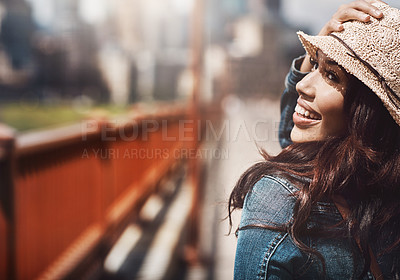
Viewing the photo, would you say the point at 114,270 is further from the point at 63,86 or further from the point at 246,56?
the point at 63,86

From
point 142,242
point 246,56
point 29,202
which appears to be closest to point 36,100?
point 142,242

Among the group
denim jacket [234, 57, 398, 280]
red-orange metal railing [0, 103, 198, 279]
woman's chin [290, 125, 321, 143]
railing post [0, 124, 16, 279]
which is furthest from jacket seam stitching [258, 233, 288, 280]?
railing post [0, 124, 16, 279]

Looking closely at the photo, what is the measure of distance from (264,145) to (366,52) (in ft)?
0.88

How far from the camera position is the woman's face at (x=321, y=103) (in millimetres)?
884

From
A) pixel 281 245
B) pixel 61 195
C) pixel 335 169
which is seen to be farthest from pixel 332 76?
pixel 61 195

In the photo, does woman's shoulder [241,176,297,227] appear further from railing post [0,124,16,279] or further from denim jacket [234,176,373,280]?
railing post [0,124,16,279]

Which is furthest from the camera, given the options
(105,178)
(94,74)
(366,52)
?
(94,74)

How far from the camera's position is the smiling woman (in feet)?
2.88

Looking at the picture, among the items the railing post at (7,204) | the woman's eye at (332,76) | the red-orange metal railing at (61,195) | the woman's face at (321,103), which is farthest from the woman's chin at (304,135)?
the railing post at (7,204)

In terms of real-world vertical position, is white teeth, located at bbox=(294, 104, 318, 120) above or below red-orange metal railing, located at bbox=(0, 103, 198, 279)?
Result: above

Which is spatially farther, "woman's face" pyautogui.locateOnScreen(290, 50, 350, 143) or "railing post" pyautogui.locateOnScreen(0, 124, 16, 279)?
"railing post" pyautogui.locateOnScreen(0, 124, 16, 279)

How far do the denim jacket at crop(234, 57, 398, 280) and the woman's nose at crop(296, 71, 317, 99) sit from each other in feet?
0.56

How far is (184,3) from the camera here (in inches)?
142

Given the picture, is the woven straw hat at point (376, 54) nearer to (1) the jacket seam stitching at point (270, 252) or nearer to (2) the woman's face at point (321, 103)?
(2) the woman's face at point (321, 103)
